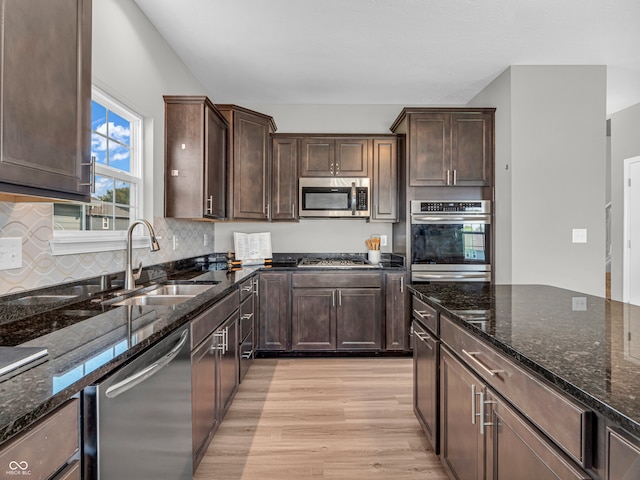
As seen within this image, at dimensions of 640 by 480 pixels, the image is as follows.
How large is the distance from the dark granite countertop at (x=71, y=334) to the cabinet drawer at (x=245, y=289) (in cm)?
57

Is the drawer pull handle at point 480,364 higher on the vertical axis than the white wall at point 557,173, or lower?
lower

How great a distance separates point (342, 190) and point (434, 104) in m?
1.59

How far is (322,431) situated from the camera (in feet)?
7.42

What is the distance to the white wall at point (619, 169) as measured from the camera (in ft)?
14.3

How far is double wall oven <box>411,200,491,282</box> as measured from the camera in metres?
3.52

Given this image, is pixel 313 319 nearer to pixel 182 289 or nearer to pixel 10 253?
pixel 182 289

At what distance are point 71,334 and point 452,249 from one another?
10.4ft

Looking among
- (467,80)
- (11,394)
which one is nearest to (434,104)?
(467,80)

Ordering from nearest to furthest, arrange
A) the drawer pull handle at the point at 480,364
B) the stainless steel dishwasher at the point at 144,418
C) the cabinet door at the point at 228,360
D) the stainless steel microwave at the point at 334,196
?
the stainless steel dishwasher at the point at 144,418 → the drawer pull handle at the point at 480,364 → the cabinet door at the point at 228,360 → the stainless steel microwave at the point at 334,196

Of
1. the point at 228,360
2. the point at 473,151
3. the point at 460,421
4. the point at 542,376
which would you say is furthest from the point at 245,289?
the point at 473,151

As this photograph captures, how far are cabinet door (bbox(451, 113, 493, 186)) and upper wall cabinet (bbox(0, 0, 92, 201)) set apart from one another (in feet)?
10.2

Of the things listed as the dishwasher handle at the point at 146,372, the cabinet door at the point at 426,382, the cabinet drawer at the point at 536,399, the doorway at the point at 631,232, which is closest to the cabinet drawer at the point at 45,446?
the dishwasher handle at the point at 146,372

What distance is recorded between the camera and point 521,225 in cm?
328

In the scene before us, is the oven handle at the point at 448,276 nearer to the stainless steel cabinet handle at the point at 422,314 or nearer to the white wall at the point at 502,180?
the white wall at the point at 502,180
